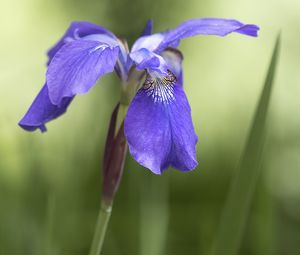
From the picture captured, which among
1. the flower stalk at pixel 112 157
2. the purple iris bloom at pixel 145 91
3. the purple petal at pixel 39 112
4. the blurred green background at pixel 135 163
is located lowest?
the blurred green background at pixel 135 163

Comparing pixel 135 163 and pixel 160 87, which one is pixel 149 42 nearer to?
pixel 160 87

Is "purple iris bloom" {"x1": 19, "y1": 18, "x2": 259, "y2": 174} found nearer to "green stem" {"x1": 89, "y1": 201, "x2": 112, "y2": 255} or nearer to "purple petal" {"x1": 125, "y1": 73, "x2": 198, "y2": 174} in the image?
"purple petal" {"x1": 125, "y1": 73, "x2": 198, "y2": 174}

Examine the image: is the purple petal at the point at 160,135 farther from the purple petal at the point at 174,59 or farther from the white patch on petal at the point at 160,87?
the purple petal at the point at 174,59

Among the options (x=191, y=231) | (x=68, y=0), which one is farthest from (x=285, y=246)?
(x=68, y=0)

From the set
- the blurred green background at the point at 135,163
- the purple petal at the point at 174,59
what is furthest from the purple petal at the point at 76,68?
the blurred green background at the point at 135,163

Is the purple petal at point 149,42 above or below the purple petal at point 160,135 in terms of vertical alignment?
above

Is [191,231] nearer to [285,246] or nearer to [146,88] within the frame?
[285,246]

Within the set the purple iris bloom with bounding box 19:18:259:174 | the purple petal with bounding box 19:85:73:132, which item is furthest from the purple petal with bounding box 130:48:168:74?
the purple petal with bounding box 19:85:73:132
